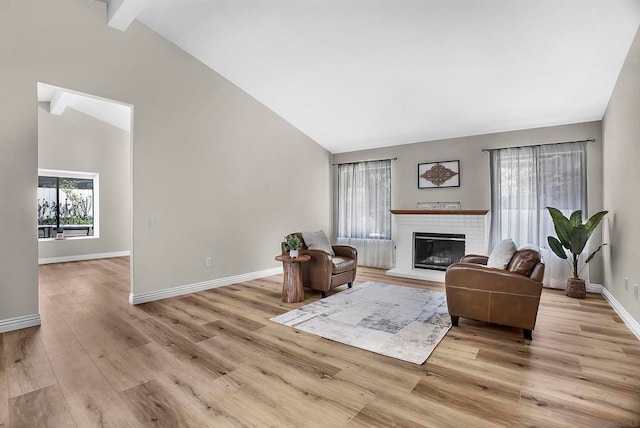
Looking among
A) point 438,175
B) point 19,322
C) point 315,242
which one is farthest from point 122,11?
point 438,175

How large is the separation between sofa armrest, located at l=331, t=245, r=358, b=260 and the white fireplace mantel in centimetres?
124

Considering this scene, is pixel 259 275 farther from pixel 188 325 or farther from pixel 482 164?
pixel 482 164

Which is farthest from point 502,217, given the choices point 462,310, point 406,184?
point 462,310

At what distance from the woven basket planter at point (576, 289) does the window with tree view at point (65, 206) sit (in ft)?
31.4

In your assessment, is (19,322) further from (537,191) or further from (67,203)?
(537,191)

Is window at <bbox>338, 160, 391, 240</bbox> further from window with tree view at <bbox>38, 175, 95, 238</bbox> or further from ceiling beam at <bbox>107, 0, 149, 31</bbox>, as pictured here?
window with tree view at <bbox>38, 175, 95, 238</bbox>

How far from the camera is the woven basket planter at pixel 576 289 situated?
4.20 meters

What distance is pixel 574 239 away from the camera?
4152 millimetres

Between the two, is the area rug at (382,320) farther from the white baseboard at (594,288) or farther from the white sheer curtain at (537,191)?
the white baseboard at (594,288)

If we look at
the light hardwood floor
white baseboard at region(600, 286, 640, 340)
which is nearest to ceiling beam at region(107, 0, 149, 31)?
the light hardwood floor

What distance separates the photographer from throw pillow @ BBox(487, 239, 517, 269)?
10.3ft

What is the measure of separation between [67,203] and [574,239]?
993cm

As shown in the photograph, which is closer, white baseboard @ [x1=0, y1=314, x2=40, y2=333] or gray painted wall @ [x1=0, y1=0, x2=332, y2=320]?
white baseboard @ [x1=0, y1=314, x2=40, y2=333]

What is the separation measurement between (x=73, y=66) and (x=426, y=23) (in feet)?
12.5
